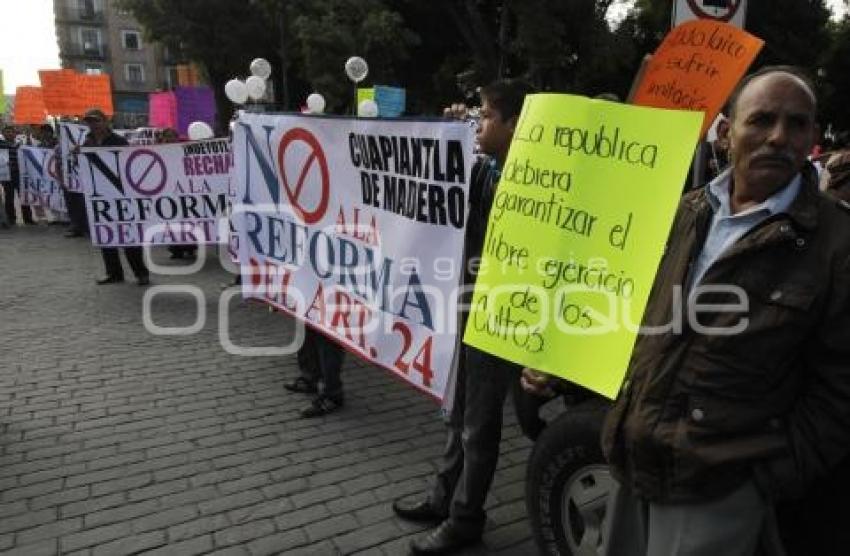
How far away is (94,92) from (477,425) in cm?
1890

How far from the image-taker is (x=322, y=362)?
469cm

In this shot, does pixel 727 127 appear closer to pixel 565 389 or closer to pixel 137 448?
pixel 565 389

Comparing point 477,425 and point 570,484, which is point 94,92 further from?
point 570,484

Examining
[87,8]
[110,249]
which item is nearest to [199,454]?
[110,249]

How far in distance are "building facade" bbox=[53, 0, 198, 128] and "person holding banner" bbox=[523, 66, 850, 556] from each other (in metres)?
75.5

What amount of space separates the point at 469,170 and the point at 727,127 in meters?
1.29

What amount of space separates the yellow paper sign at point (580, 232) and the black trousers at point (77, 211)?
40.2ft

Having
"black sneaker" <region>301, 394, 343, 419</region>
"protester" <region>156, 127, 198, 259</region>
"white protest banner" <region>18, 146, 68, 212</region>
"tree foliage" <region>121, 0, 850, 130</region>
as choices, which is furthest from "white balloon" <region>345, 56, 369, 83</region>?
"black sneaker" <region>301, 394, 343, 419</region>

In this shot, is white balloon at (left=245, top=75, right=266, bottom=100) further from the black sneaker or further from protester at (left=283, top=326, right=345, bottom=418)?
the black sneaker

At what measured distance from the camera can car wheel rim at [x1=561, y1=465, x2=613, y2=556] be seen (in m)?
2.62

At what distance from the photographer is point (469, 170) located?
3.04m

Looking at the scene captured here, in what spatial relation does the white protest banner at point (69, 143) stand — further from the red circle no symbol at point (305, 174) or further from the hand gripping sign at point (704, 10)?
the hand gripping sign at point (704, 10)

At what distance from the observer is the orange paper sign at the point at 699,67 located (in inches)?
110

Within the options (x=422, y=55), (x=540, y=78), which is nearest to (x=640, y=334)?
(x=540, y=78)
